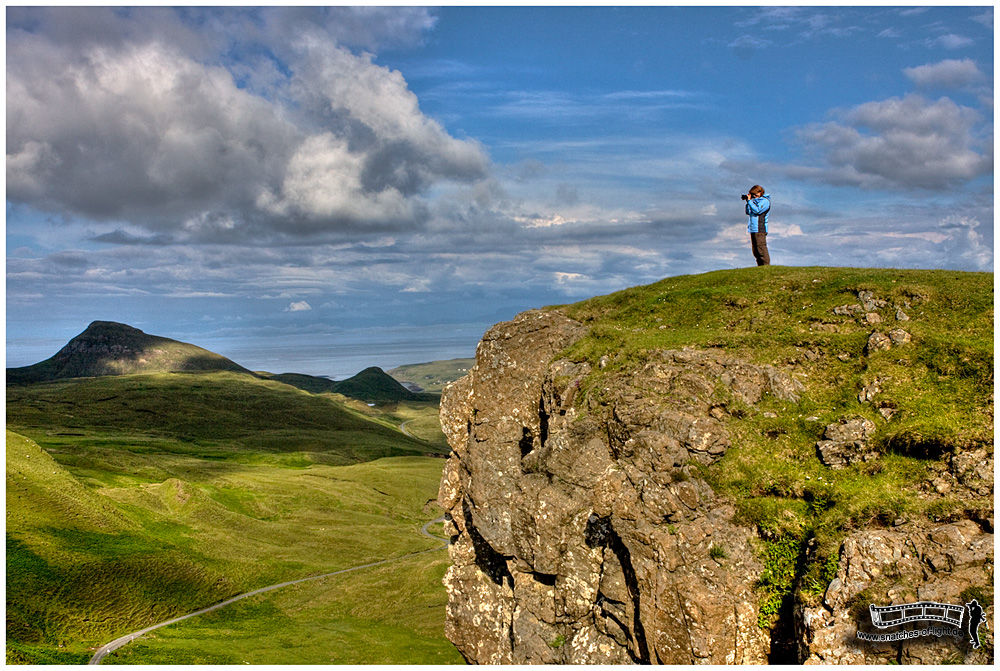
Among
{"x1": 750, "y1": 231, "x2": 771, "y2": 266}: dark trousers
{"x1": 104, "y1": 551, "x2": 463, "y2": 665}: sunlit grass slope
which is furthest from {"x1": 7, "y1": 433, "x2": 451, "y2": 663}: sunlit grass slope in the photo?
{"x1": 750, "y1": 231, "x2": 771, "y2": 266}: dark trousers

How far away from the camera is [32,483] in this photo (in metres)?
79.5

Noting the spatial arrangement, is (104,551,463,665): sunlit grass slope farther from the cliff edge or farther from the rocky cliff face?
the cliff edge

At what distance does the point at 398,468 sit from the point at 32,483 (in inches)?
3852

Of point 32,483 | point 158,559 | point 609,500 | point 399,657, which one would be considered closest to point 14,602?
point 158,559

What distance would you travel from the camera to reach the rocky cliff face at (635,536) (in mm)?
21828

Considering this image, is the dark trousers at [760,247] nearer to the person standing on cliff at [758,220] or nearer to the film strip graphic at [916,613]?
the person standing on cliff at [758,220]

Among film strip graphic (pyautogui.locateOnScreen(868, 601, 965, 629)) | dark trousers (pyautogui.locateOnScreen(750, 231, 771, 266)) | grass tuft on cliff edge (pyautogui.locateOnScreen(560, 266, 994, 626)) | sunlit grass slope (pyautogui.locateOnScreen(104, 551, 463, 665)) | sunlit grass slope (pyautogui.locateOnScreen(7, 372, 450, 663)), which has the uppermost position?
dark trousers (pyautogui.locateOnScreen(750, 231, 771, 266))

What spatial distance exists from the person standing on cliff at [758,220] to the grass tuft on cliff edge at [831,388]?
1834 mm

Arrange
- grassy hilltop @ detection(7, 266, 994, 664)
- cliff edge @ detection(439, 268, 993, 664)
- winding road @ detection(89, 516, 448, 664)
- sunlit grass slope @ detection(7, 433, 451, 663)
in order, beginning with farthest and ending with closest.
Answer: sunlit grass slope @ detection(7, 433, 451, 663) < winding road @ detection(89, 516, 448, 664) < grassy hilltop @ detection(7, 266, 994, 664) < cliff edge @ detection(439, 268, 993, 664)

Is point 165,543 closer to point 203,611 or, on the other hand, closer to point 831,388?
point 203,611

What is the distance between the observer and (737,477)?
27.9 meters

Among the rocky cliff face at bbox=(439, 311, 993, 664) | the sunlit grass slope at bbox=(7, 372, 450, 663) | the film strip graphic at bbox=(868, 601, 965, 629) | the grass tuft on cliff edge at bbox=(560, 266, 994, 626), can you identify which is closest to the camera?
the film strip graphic at bbox=(868, 601, 965, 629)

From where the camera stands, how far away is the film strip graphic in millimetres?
19453

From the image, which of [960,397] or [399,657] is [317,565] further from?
[960,397]
